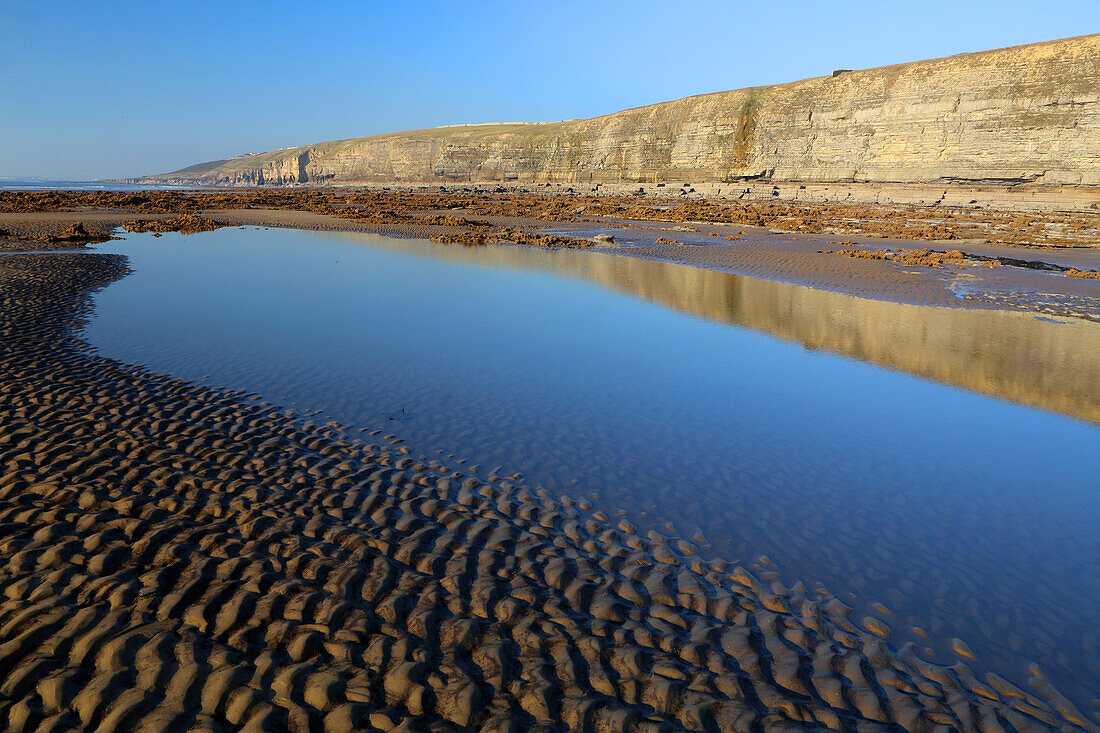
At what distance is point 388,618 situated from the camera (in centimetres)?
463

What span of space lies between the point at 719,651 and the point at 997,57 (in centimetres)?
8760

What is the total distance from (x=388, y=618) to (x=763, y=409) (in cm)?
745

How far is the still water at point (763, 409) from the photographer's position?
225 inches

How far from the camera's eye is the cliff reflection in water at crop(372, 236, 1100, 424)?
1152cm

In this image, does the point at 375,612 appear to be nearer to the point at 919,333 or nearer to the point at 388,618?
the point at 388,618

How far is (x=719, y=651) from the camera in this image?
450cm

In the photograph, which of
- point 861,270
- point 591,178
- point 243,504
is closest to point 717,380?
point 243,504

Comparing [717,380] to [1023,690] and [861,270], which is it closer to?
[1023,690]

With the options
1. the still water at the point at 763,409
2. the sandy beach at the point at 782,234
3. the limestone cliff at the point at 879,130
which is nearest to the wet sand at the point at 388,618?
the still water at the point at 763,409

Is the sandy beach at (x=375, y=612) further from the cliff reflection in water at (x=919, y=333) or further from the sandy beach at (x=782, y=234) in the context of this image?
the sandy beach at (x=782, y=234)

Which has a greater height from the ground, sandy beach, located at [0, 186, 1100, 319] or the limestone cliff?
the limestone cliff

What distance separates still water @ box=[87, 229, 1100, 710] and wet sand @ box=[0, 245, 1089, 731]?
0.68 m

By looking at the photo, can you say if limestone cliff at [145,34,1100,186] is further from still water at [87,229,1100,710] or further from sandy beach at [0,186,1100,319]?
still water at [87,229,1100,710]

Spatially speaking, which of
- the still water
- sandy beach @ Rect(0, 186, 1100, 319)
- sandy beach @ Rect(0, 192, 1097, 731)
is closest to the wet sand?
sandy beach @ Rect(0, 192, 1097, 731)
